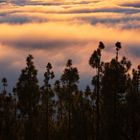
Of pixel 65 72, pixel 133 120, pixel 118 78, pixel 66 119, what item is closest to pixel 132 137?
pixel 133 120

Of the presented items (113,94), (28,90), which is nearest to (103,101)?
(113,94)

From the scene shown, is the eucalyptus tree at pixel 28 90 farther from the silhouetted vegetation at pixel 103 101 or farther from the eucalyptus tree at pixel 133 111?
the eucalyptus tree at pixel 133 111

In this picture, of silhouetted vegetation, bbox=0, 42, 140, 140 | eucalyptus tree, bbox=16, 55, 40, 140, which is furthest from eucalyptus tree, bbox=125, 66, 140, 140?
eucalyptus tree, bbox=16, 55, 40, 140

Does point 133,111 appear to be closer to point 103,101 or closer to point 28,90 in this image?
point 103,101

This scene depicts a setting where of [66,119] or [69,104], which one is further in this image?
[66,119]

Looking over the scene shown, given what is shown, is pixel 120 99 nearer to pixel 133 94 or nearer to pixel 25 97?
pixel 133 94

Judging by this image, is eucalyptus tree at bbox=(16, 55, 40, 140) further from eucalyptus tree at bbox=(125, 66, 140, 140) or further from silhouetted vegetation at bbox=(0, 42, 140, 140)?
eucalyptus tree at bbox=(125, 66, 140, 140)

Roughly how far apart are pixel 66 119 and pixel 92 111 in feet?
15.7

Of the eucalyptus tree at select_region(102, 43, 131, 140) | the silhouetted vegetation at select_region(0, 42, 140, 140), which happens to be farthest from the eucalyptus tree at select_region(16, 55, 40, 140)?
the eucalyptus tree at select_region(102, 43, 131, 140)

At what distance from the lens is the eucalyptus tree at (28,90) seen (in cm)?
7719

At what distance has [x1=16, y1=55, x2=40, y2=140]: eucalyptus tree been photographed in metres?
77.2

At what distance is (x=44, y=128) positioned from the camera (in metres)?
97.6

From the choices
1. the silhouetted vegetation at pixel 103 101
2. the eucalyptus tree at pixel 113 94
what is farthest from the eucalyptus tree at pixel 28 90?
the eucalyptus tree at pixel 113 94

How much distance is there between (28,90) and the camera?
77125mm
